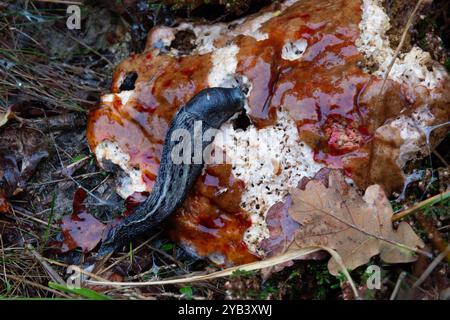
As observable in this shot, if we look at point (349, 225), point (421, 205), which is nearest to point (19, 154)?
point (349, 225)

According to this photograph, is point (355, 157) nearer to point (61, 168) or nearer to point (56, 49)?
point (61, 168)

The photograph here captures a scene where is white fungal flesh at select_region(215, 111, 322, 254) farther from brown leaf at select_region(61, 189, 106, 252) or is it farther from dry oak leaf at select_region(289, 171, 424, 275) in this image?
brown leaf at select_region(61, 189, 106, 252)

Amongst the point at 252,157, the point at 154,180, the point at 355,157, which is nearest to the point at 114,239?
the point at 154,180

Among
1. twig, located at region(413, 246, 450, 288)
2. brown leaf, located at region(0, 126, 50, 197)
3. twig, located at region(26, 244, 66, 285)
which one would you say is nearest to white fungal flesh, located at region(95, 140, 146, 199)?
brown leaf, located at region(0, 126, 50, 197)

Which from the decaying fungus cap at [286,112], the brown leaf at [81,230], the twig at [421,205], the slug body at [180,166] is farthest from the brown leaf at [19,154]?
the twig at [421,205]

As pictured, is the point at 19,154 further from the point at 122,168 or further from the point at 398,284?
the point at 398,284

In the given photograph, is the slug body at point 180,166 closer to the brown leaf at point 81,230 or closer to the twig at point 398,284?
the brown leaf at point 81,230
